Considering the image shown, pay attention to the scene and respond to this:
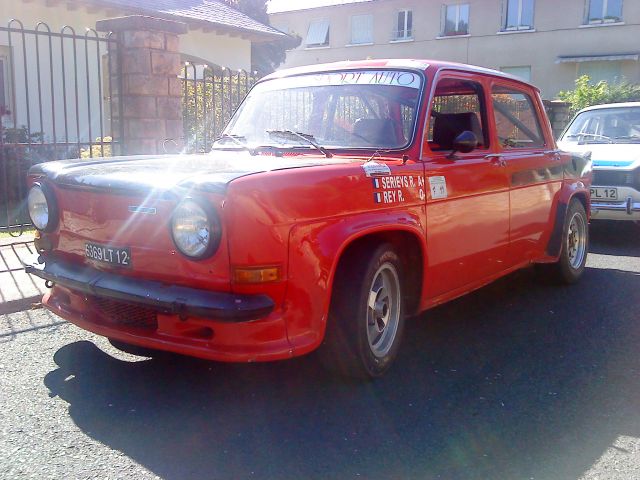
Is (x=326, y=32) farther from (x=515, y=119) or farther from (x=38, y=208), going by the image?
(x=38, y=208)

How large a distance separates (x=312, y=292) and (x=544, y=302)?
307 cm

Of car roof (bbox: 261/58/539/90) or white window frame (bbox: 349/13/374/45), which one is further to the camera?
white window frame (bbox: 349/13/374/45)

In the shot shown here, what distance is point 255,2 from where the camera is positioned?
2928 cm

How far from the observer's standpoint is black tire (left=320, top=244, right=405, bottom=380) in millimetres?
3668

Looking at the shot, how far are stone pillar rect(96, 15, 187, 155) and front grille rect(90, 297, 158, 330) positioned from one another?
4435 millimetres

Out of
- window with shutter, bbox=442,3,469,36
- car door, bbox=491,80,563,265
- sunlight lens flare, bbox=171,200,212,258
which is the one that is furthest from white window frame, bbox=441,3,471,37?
sunlight lens flare, bbox=171,200,212,258

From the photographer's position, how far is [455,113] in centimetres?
480

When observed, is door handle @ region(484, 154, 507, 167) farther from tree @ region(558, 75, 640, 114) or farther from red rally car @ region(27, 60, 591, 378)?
tree @ region(558, 75, 640, 114)

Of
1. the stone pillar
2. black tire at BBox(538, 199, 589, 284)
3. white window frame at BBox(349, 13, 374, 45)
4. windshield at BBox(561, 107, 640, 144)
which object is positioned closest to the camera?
black tire at BBox(538, 199, 589, 284)

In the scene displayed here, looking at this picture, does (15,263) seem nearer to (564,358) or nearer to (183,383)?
(183,383)

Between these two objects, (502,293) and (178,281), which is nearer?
(178,281)

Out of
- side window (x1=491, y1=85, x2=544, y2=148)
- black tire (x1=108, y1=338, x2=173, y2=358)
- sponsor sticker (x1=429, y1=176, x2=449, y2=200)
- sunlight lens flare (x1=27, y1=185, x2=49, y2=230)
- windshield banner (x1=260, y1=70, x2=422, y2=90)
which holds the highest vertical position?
windshield banner (x1=260, y1=70, x2=422, y2=90)

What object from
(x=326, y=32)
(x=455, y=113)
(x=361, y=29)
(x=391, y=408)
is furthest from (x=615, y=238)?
(x=326, y=32)

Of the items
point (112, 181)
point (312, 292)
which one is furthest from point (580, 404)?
point (112, 181)
